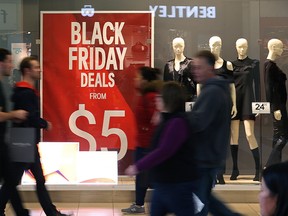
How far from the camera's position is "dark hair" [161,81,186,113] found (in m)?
3.44

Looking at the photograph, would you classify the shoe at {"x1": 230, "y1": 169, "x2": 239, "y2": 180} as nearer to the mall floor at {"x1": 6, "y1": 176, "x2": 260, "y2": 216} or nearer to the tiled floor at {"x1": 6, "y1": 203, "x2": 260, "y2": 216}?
the mall floor at {"x1": 6, "y1": 176, "x2": 260, "y2": 216}

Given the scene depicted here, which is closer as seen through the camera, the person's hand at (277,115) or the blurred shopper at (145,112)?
the blurred shopper at (145,112)

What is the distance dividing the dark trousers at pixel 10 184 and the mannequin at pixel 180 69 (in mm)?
2721

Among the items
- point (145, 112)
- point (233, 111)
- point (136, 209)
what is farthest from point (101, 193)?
point (233, 111)

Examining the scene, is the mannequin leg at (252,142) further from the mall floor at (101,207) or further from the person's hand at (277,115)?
the mall floor at (101,207)

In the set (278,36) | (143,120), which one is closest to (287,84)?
(278,36)

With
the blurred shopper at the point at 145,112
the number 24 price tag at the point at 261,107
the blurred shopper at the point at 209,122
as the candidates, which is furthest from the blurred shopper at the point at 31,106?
the number 24 price tag at the point at 261,107

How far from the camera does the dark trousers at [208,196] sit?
3935 mm

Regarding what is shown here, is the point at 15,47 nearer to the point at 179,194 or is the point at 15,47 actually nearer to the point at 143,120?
the point at 143,120

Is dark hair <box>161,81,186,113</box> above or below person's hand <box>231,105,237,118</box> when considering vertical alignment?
above

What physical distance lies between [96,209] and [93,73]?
1.78 metres

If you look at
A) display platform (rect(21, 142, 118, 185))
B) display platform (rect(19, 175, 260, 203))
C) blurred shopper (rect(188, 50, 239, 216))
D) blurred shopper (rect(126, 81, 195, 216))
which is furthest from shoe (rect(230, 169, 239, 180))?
blurred shopper (rect(126, 81, 195, 216))

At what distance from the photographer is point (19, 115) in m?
4.45

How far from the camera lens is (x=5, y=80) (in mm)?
6691
